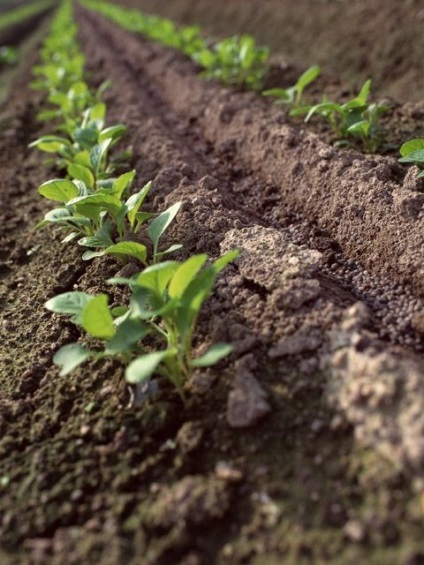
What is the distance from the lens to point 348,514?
1523mm

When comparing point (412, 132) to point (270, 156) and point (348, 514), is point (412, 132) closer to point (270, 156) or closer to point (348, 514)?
point (270, 156)

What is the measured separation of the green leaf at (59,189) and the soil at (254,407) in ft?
1.14

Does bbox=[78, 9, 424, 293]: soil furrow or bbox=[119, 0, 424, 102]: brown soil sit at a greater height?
bbox=[78, 9, 424, 293]: soil furrow

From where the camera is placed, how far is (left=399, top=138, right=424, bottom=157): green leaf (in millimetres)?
2844

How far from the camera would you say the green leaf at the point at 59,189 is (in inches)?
112

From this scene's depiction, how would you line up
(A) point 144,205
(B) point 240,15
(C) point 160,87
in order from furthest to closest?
(B) point 240,15
(C) point 160,87
(A) point 144,205

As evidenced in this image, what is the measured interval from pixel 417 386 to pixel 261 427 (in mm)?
505

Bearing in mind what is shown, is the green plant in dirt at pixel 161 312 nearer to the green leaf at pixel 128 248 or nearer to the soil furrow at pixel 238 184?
the green leaf at pixel 128 248

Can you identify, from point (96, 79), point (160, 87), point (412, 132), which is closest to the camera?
point (412, 132)

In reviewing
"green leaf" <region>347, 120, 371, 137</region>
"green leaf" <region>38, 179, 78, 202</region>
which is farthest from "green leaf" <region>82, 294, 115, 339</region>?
"green leaf" <region>347, 120, 371, 137</region>

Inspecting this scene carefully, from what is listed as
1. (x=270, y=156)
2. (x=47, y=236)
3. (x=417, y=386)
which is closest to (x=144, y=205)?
(x=47, y=236)

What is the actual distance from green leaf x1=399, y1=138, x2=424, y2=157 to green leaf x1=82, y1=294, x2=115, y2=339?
1799 millimetres

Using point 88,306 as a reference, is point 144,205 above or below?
below

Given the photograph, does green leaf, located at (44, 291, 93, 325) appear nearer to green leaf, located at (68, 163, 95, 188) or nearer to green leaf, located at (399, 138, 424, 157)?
green leaf, located at (68, 163, 95, 188)
